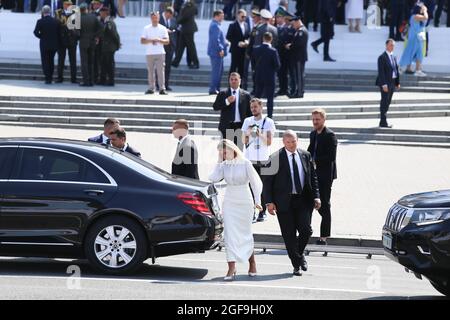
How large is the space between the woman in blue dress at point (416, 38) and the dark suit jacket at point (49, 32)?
838 centimetres

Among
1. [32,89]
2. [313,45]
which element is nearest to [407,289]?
[32,89]

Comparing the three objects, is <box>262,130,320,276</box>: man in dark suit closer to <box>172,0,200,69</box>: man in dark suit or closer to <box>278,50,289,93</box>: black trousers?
<box>278,50,289,93</box>: black trousers

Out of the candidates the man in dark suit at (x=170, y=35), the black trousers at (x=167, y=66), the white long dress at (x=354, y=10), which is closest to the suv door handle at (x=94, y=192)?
the man in dark suit at (x=170, y=35)

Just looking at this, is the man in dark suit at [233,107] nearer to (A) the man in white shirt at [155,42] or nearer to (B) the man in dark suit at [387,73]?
(B) the man in dark suit at [387,73]

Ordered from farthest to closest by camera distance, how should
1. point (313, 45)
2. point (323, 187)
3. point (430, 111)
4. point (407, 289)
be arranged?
1. point (313, 45)
2. point (430, 111)
3. point (323, 187)
4. point (407, 289)

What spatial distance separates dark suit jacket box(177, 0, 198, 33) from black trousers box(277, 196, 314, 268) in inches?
684

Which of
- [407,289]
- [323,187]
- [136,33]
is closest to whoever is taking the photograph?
[407,289]

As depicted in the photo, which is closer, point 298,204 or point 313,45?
point 298,204

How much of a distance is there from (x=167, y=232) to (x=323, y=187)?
3709 mm

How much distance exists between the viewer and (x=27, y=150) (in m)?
13.0

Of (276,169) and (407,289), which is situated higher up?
(276,169)

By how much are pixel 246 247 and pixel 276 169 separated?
1104 mm

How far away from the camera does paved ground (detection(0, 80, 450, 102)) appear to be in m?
27.7
